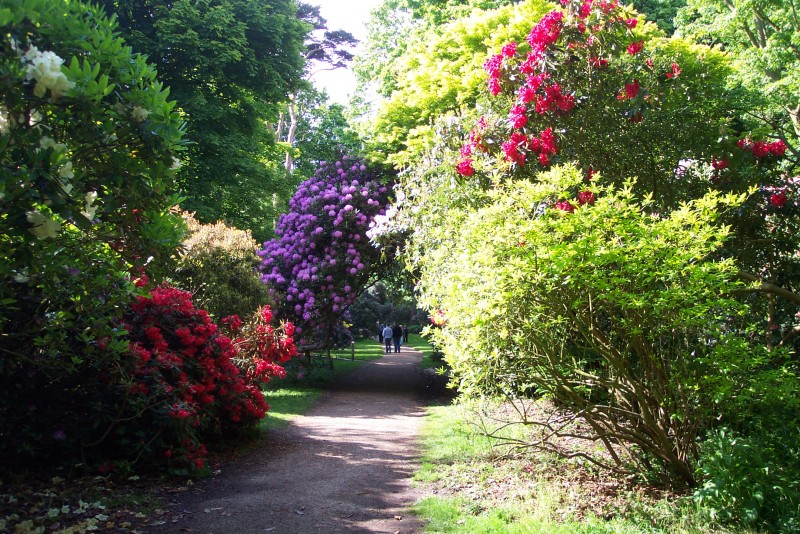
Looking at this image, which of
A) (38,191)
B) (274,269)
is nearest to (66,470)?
(38,191)

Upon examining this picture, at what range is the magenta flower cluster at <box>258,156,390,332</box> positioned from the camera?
15.2m

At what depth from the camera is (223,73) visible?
1700cm

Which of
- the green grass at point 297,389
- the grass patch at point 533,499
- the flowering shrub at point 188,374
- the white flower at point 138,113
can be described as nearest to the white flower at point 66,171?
the white flower at point 138,113

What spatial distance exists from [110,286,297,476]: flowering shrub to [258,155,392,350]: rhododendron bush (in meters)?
5.43

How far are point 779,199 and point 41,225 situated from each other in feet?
25.4

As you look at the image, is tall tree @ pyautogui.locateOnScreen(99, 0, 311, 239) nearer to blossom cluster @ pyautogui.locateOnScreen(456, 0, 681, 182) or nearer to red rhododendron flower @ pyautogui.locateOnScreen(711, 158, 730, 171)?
blossom cluster @ pyautogui.locateOnScreen(456, 0, 681, 182)

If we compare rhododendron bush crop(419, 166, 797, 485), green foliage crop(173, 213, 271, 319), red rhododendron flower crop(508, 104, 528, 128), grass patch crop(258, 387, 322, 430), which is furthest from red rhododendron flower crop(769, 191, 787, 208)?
green foliage crop(173, 213, 271, 319)

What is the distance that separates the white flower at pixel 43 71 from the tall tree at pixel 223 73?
13.1 metres

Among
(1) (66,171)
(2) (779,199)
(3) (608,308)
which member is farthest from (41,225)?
(2) (779,199)

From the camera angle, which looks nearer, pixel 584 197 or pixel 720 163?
pixel 584 197

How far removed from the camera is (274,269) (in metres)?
16.0

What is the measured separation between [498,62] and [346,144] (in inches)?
422

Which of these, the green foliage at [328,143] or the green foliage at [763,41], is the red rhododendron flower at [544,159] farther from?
the green foliage at [328,143]

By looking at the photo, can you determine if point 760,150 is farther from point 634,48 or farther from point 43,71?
point 43,71
